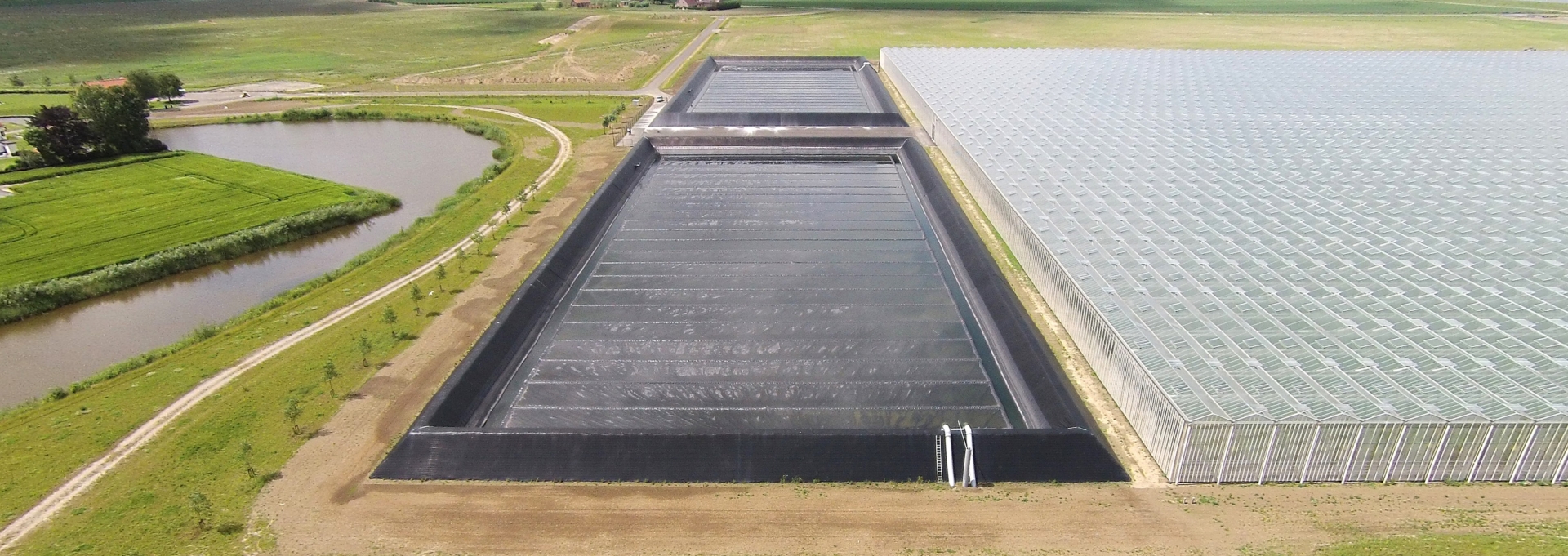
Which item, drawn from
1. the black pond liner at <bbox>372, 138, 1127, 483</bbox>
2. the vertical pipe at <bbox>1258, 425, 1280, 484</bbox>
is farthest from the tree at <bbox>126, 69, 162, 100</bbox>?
the vertical pipe at <bbox>1258, 425, 1280, 484</bbox>

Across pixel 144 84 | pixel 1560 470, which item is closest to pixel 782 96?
pixel 144 84

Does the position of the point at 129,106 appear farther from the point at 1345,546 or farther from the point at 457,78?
the point at 1345,546

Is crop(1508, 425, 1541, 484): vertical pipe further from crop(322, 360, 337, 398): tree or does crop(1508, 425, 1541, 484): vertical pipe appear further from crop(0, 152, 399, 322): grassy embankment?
crop(0, 152, 399, 322): grassy embankment

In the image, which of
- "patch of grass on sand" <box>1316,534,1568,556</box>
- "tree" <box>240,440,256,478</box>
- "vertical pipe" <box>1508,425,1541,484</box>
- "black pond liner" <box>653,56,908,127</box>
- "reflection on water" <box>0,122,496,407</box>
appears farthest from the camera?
"black pond liner" <box>653,56,908,127</box>

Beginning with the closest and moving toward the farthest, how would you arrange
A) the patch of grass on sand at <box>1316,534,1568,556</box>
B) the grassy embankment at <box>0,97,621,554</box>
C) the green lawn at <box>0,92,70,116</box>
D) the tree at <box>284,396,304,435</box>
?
the patch of grass on sand at <box>1316,534,1568,556</box>
the grassy embankment at <box>0,97,621,554</box>
the tree at <box>284,396,304,435</box>
the green lawn at <box>0,92,70,116</box>


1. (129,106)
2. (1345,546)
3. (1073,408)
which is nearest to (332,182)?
(129,106)

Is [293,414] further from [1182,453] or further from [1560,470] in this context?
[1560,470]
